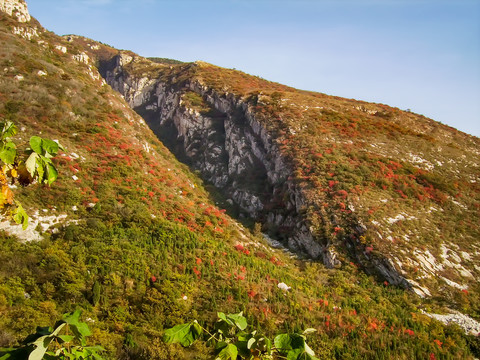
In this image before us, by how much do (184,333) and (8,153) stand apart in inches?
73.6

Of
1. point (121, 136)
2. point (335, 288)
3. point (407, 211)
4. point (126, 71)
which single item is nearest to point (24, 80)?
point (121, 136)

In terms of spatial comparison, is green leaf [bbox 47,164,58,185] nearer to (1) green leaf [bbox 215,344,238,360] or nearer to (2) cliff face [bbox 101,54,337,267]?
(1) green leaf [bbox 215,344,238,360]

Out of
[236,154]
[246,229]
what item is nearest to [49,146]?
[246,229]

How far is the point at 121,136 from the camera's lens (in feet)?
87.8

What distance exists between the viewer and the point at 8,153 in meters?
2.09

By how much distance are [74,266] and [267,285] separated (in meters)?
9.32

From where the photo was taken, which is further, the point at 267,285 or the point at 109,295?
the point at 267,285

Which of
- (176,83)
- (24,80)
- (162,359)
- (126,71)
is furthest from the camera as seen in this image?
(126,71)

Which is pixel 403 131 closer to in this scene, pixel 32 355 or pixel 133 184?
pixel 133 184

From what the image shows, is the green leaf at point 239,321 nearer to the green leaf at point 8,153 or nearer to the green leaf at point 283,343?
the green leaf at point 283,343

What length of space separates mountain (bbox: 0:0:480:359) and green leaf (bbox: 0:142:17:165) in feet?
28.4

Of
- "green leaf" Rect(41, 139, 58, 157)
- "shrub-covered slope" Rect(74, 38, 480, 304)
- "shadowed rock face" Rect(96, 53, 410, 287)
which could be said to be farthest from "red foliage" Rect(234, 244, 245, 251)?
"green leaf" Rect(41, 139, 58, 157)

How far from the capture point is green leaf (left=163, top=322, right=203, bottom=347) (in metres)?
1.76

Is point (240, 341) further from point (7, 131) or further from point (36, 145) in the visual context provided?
point (7, 131)
